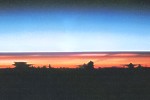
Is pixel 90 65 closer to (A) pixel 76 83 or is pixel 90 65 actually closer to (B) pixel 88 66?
(B) pixel 88 66

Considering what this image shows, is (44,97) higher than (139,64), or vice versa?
(139,64)

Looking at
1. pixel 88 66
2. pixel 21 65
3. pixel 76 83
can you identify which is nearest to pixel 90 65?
pixel 88 66

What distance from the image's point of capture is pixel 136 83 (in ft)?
18.3

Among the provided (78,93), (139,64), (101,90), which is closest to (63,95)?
(78,93)

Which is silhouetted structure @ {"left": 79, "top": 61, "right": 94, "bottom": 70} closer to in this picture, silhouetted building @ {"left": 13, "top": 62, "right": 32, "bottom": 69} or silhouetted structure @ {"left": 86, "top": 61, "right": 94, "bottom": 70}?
silhouetted structure @ {"left": 86, "top": 61, "right": 94, "bottom": 70}

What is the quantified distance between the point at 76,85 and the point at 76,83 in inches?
1.4

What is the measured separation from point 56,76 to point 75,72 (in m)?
0.34

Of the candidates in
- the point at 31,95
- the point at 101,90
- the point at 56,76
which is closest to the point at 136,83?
the point at 101,90

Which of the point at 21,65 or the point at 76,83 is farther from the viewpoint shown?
the point at 76,83

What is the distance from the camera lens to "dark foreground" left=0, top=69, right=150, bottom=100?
551 centimetres

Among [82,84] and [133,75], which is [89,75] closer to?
[82,84]

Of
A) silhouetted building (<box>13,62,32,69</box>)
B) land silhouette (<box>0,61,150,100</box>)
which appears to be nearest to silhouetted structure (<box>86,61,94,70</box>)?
land silhouette (<box>0,61,150,100</box>)

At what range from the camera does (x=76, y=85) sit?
18.4 ft

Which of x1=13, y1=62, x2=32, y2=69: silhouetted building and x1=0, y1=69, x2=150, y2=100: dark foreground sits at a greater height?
x1=13, y1=62, x2=32, y2=69: silhouetted building
